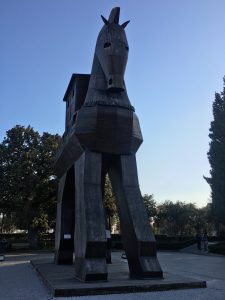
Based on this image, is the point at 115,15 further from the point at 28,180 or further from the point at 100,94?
the point at 28,180

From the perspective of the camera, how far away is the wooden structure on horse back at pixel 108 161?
1244 centimetres

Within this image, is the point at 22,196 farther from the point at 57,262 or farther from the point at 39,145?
the point at 57,262

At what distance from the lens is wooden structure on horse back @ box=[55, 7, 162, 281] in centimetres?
1244

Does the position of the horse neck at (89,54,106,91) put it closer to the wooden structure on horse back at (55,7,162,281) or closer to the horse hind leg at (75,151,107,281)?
the wooden structure on horse back at (55,7,162,281)

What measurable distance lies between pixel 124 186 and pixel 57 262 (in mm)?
6778

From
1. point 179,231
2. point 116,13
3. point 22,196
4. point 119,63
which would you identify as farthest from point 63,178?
point 179,231

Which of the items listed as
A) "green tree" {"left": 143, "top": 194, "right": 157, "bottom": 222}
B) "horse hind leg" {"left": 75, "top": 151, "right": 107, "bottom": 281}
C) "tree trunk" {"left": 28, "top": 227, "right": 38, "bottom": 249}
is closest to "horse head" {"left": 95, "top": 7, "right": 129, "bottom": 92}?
"horse hind leg" {"left": 75, "top": 151, "right": 107, "bottom": 281}

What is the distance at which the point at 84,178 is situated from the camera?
13.6 m

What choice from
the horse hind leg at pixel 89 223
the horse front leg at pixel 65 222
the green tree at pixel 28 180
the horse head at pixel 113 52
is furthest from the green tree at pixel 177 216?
the horse head at pixel 113 52

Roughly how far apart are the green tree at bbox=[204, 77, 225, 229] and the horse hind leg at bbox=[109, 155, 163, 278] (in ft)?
72.5

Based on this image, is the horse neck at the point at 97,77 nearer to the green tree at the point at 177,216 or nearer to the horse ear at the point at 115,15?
the horse ear at the point at 115,15

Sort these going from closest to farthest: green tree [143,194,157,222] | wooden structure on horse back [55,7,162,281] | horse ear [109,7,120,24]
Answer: wooden structure on horse back [55,7,162,281] < horse ear [109,7,120,24] < green tree [143,194,157,222]

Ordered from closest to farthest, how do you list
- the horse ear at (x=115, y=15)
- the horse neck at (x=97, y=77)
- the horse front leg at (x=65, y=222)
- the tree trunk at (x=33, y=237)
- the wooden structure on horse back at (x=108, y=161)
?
the wooden structure on horse back at (x=108, y=161)
the horse ear at (x=115, y=15)
the horse neck at (x=97, y=77)
the horse front leg at (x=65, y=222)
the tree trunk at (x=33, y=237)

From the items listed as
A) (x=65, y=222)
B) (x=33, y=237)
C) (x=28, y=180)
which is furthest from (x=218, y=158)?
(x=65, y=222)
